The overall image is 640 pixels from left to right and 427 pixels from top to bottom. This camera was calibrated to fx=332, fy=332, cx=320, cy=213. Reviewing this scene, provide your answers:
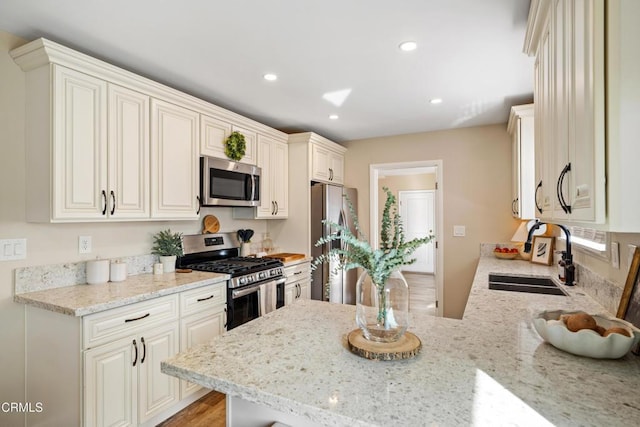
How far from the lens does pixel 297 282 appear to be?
11.7 ft

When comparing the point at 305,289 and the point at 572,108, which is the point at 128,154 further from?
the point at 572,108

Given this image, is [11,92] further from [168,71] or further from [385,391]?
[385,391]

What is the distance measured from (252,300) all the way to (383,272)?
197 centimetres

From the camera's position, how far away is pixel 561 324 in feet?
3.93

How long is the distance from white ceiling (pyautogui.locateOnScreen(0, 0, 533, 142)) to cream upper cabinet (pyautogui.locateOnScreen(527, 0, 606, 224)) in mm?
560

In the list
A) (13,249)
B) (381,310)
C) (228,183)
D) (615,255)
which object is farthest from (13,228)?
(615,255)

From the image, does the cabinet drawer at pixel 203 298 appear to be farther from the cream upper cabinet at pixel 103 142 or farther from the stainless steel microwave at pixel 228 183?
the stainless steel microwave at pixel 228 183

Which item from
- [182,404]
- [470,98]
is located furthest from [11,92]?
[470,98]

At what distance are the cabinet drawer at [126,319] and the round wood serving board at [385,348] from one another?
1406 mm

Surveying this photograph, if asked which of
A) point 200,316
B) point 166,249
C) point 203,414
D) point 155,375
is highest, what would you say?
point 166,249

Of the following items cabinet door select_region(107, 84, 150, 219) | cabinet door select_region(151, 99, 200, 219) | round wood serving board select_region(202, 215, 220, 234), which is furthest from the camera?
round wood serving board select_region(202, 215, 220, 234)

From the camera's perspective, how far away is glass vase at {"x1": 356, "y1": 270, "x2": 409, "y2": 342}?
1.15 m

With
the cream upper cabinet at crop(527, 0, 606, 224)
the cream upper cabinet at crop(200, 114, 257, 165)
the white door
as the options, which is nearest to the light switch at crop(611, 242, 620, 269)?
the cream upper cabinet at crop(527, 0, 606, 224)

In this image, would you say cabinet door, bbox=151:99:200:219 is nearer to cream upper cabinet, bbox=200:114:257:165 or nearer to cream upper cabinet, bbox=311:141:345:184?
cream upper cabinet, bbox=200:114:257:165
